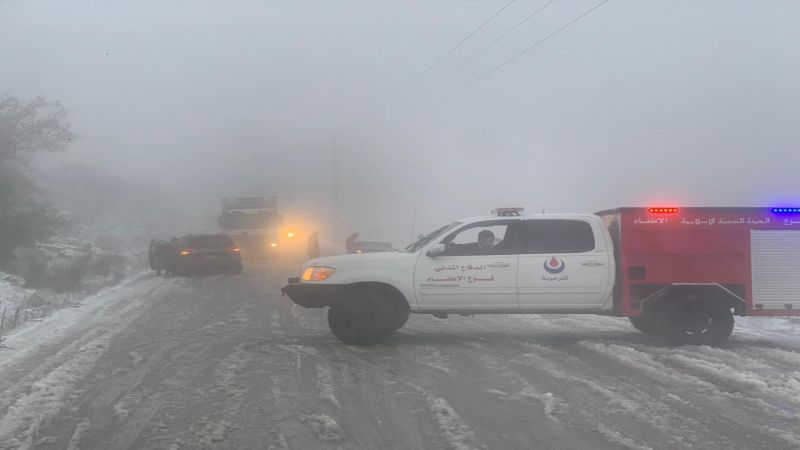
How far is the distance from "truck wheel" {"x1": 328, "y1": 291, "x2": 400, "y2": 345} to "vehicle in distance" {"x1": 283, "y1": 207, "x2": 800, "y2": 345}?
2cm

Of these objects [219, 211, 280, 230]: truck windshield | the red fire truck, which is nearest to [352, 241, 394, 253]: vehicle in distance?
[219, 211, 280, 230]: truck windshield

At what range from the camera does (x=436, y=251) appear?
29.8 ft

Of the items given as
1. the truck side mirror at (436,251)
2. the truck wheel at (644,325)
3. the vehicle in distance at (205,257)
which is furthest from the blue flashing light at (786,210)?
the vehicle in distance at (205,257)

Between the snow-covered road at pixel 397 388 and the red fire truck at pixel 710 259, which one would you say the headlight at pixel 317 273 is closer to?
the snow-covered road at pixel 397 388

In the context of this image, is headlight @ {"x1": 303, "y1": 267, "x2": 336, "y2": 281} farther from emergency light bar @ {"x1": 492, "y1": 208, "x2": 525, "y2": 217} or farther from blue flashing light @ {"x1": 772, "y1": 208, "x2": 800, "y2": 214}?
blue flashing light @ {"x1": 772, "y1": 208, "x2": 800, "y2": 214}

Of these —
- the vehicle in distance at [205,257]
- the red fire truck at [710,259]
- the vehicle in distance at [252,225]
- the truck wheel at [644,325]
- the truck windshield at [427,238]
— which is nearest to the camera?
the red fire truck at [710,259]

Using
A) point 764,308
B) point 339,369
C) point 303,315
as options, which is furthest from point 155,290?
point 764,308

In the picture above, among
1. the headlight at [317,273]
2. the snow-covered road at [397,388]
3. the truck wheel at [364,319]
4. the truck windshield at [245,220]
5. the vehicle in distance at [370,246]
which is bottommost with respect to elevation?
the snow-covered road at [397,388]

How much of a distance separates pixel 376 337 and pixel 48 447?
4699 millimetres

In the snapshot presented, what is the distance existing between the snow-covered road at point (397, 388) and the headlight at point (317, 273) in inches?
35.2

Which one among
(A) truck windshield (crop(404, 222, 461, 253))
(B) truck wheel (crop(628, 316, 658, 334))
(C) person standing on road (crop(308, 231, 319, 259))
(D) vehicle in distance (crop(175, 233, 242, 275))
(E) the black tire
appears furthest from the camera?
(C) person standing on road (crop(308, 231, 319, 259))

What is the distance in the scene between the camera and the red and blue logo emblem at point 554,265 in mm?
9094

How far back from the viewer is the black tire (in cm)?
895

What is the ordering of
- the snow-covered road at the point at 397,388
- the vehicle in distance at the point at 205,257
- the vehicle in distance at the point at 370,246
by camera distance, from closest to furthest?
the snow-covered road at the point at 397,388, the vehicle in distance at the point at 205,257, the vehicle in distance at the point at 370,246
